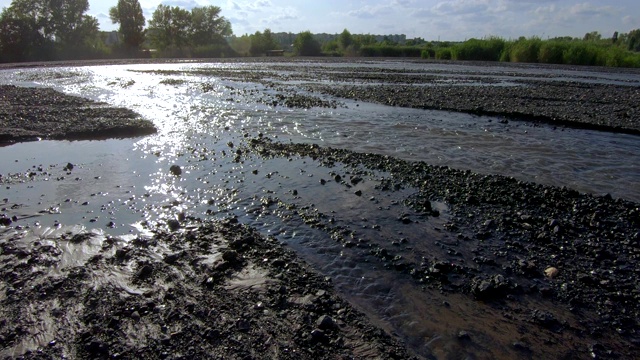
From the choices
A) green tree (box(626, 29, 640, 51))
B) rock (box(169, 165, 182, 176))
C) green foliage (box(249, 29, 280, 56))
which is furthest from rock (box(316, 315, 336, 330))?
green tree (box(626, 29, 640, 51))

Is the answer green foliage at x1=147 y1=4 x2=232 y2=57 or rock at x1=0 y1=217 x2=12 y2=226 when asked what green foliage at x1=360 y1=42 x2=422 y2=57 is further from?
rock at x1=0 y1=217 x2=12 y2=226

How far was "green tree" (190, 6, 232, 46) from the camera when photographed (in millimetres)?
94062

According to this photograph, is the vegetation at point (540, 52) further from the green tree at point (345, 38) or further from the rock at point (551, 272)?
the rock at point (551, 272)

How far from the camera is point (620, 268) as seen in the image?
613cm

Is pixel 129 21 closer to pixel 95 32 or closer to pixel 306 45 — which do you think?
pixel 95 32

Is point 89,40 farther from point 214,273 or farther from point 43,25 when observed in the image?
point 214,273

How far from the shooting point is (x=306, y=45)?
290 feet

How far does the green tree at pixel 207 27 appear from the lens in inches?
3703

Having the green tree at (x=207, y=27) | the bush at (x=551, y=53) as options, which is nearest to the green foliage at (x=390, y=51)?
the bush at (x=551, y=53)

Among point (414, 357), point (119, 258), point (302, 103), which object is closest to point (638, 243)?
point (414, 357)

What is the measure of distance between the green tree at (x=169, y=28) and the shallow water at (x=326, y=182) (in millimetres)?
82177

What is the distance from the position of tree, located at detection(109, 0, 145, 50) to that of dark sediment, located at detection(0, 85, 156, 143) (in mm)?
74056

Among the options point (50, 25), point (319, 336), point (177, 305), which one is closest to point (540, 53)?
point (319, 336)

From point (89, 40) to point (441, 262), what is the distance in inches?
3673
